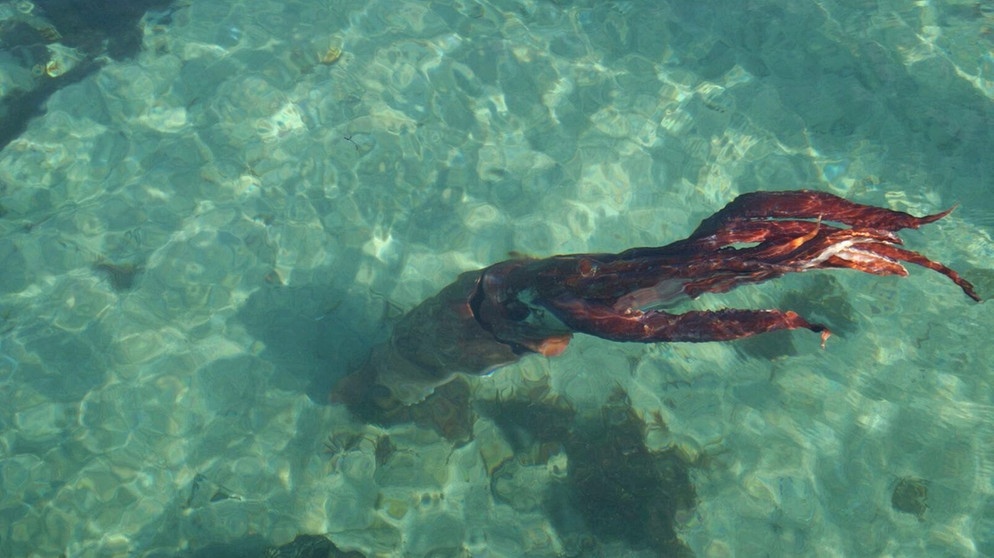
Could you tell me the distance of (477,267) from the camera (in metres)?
6.89

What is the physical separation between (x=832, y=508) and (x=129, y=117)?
8410mm

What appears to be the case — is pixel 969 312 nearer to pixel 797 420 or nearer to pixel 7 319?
pixel 797 420

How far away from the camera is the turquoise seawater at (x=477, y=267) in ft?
19.2

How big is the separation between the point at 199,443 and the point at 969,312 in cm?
740

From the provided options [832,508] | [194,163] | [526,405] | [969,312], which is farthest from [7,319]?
[969,312]

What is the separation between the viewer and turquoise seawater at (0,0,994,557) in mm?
5840

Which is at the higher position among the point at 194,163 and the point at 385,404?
the point at 194,163

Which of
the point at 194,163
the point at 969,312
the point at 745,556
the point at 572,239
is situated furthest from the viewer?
the point at 194,163

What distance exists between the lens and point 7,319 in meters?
6.71

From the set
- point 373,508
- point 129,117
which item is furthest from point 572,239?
point 129,117

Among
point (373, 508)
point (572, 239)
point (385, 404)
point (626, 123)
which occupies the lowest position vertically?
point (373, 508)

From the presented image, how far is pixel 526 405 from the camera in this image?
6305 millimetres

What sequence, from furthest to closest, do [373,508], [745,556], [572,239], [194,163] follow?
[194,163], [572,239], [373,508], [745,556]

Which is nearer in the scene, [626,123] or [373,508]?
[373,508]
